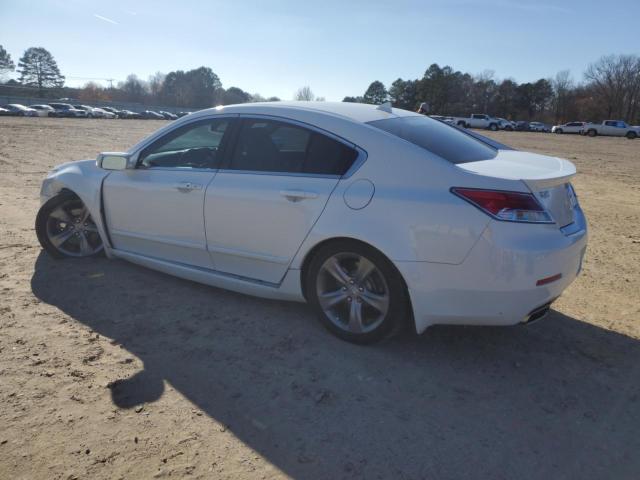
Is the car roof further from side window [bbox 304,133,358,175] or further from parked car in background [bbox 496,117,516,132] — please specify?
parked car in background [bbox 496,117,516,132]

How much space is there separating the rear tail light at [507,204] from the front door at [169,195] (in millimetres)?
2054

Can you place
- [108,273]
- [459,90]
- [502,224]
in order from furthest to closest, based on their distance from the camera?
[459,90]
[108,273]
[502,224]

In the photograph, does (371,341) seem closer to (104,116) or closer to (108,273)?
(108,273)

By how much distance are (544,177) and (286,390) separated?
2.01 metres

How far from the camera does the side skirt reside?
148 inches

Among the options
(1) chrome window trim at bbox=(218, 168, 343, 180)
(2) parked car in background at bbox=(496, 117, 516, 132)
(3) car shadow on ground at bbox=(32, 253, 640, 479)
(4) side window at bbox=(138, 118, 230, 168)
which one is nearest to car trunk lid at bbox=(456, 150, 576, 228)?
(1) chrome window trim at bbox=(218, 168, 343, 180)

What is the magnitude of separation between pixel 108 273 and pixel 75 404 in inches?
85.4

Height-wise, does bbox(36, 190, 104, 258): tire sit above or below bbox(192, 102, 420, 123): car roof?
below

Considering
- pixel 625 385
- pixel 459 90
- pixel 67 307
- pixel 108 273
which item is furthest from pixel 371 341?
pixel 459 90

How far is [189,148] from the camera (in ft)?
14.9

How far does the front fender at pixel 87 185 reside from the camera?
15.6ft

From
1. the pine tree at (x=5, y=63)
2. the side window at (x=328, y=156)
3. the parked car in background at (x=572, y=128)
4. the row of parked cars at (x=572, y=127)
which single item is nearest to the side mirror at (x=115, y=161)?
the side window at (x=328, y=156)

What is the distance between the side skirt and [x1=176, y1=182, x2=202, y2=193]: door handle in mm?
641

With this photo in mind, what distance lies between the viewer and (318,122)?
12.1 ft
